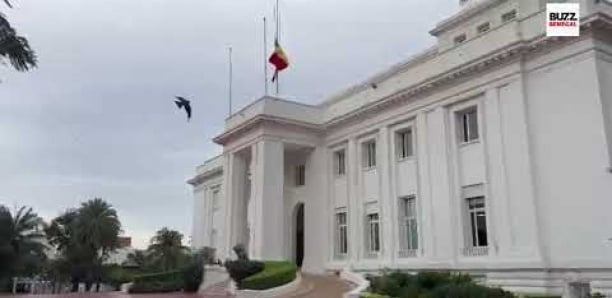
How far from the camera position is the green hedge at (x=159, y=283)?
26.9m

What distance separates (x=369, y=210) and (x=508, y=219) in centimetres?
724

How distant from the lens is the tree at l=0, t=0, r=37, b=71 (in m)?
9.65

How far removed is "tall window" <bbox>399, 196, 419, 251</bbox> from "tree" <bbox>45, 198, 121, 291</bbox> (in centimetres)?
2976

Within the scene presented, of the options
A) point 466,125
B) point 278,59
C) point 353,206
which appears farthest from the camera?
point 278,59

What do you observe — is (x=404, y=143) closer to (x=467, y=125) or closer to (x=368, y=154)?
(x=368, y=154)

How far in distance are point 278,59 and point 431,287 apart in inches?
582

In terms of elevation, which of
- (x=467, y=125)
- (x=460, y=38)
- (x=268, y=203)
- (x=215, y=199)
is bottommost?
(x=268, y=203)

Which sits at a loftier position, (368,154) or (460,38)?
(460,38)

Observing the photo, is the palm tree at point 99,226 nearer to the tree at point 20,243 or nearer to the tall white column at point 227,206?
the tree at point 20,243

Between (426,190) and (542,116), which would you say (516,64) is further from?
(426,190)

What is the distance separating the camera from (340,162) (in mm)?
25844

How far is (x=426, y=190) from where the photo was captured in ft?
66.3

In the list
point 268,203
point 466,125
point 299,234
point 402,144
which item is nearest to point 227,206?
point 299,234

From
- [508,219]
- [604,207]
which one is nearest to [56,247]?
[508,219]
